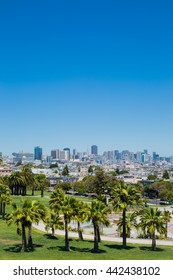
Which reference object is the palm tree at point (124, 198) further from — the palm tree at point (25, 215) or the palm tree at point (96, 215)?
the palm tree at point (25, 215)

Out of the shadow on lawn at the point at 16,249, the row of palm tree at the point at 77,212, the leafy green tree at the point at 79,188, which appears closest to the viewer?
the row of palm tree at the point at 77,212

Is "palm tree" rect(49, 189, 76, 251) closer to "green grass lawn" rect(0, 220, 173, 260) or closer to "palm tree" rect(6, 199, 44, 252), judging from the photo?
"green grass lawn" rect(0, 220, 173, 260)

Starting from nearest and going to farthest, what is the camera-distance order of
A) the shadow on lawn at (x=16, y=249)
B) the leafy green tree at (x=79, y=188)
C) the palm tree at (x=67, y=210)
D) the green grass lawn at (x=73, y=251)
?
the green grass lawn at (x=73, y=251) → the shadow on lawn at (x=16, y=249) → the palm tree at (x=67, y=210) → the leafy green tree at (x=79, y=188)

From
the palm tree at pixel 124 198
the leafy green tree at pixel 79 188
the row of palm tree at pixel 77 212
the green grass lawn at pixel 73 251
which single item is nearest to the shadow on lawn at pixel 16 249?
the green grass lawn at pixel 73 251

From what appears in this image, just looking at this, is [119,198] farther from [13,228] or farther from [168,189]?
[168,189]

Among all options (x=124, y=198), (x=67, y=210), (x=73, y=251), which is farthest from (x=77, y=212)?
(x=124, y=198)

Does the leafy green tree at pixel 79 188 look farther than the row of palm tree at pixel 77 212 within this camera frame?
Yes

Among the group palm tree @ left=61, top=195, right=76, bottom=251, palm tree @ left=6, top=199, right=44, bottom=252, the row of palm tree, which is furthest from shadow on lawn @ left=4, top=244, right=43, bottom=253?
palm tree @ left=61, top=195, right=76, bottom=251
